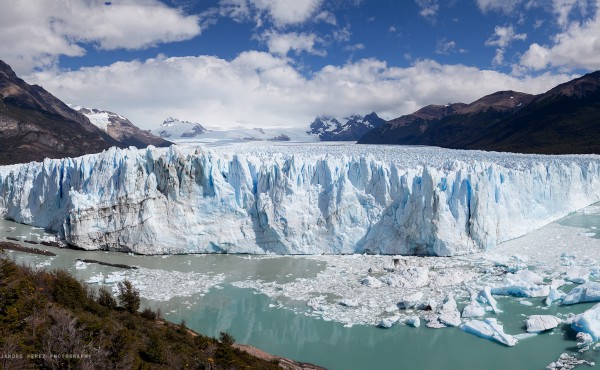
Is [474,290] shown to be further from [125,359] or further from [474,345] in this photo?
[125,359]

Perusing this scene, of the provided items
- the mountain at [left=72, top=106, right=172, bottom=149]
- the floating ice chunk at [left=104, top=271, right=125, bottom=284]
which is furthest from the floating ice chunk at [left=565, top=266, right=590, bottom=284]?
the mountain at [left=72, top=106, right=172, bottom=149]

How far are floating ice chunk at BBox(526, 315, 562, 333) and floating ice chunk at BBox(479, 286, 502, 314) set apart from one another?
85 cm

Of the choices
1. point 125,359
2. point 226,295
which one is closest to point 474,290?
point 226,295

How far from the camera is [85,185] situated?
17406mm

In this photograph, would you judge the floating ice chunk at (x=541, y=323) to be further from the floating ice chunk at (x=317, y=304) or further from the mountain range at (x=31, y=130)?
the mountain range at (x=31, y=130)

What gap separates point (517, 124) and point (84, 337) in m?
61.3

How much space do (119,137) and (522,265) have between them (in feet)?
331

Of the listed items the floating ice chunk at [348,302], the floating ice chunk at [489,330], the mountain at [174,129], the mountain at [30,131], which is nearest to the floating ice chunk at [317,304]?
the floating ice chunk at [348,302]

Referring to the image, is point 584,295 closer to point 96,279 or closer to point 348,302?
point 348,302

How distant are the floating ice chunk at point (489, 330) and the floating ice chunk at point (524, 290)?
1.99 metres

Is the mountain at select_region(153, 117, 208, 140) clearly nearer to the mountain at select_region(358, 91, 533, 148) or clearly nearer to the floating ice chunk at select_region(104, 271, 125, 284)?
the mountain at select_region(358, 91, 533, 148)

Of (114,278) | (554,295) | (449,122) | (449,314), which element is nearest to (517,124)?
(449,122)

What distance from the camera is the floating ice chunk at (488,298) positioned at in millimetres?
10125

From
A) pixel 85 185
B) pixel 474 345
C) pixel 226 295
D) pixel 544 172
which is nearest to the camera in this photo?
pixel 474 345
